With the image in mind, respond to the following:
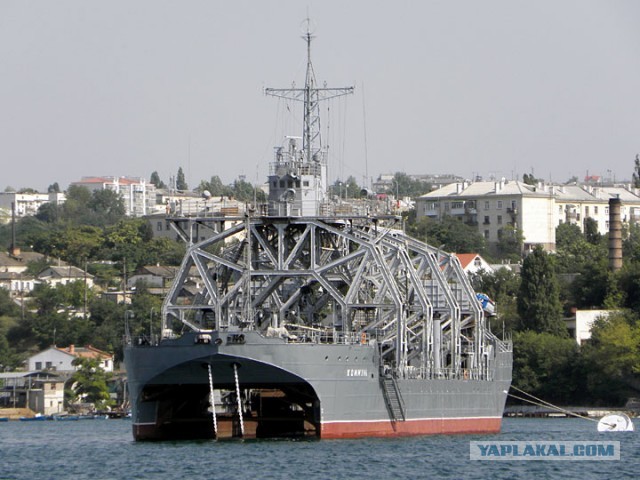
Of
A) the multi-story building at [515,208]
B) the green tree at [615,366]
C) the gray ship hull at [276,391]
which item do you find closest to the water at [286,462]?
the gray ship hull at [276,391]

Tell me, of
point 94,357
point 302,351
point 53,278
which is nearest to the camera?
point 302,351

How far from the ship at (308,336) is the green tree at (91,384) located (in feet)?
154

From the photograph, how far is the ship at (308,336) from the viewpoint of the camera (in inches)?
2562

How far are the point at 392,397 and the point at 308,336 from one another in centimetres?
383

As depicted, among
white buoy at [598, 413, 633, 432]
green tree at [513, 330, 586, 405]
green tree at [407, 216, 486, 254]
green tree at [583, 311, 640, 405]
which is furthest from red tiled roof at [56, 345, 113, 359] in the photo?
white buoy at [598, 413, 633, 432]

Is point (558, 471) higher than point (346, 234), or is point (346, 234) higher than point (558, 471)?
point (346, 234)

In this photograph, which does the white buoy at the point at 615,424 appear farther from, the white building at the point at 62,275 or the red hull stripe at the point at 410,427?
the white building at the point at 62,275

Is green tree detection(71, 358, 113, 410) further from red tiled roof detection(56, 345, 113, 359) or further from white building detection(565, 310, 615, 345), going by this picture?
white building detection(565, 310, 615, 345)

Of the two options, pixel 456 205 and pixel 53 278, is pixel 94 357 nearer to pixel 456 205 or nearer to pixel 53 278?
pixel 53 278

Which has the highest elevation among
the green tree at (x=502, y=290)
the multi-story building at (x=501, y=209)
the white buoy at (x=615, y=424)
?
the multi-story building at (x=501, y=209)

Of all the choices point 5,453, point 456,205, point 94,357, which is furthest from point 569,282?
point 5,453

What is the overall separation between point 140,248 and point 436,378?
11380 centimetres

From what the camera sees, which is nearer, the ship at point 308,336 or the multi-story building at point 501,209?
the ship at point 308,336

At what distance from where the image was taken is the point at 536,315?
119 metres
